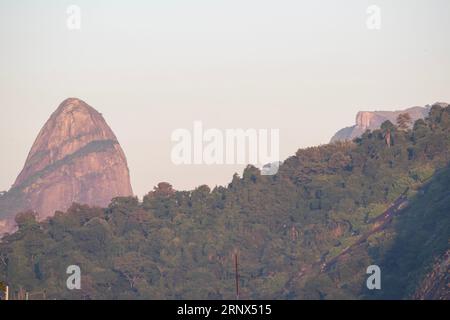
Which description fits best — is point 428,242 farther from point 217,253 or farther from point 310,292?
point 217,253

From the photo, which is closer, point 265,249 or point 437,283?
point 437,283

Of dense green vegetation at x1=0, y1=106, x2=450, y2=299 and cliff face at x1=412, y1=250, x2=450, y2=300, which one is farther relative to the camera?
dense green vegetation at x1=0, y1=106, x2=450, y2=299

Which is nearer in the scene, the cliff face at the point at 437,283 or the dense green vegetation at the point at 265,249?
the cliff face at the point at 437,283
